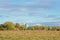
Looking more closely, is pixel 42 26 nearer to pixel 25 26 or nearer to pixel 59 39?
pixel 25 26

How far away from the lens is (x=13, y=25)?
2292 cm

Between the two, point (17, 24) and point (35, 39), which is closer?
point (35, 39)

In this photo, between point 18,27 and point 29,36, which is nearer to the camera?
point 29,36

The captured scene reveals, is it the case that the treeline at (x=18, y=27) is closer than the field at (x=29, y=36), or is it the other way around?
the field at (x=29, y=36)

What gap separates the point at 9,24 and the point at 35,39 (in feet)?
32.6

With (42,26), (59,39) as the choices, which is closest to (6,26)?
(42,26)

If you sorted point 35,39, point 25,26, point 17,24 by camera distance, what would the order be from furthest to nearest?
point 17,24, point 25,26, point 35,39

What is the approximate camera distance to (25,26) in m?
21.4

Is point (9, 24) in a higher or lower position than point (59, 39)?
higher

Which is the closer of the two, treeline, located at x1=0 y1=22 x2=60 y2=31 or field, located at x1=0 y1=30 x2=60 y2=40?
field, located at x1=0 y1=30 x2=60 y2=40

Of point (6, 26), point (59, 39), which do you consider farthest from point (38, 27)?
point (59, 39)

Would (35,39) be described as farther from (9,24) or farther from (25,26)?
(9,24)

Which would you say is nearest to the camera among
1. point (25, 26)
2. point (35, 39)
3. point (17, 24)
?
point (35, 39)

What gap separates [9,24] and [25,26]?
295 cm
